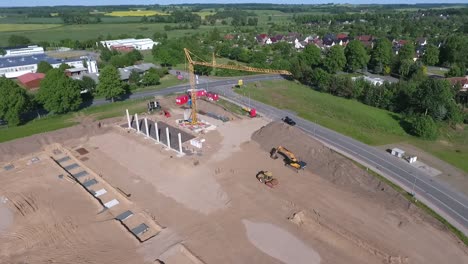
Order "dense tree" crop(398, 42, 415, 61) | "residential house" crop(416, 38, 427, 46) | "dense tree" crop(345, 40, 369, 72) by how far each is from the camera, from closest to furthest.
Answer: "dense tree" crop(345, 40, 369, 72) → "dense tree" crop(398, 42, 415, 61) → "residential house" crop(416, 38, 427, 46)

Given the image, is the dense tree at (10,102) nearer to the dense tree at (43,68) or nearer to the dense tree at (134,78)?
the dense tree at (134,78)

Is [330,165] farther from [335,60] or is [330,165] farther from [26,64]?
[26,64]

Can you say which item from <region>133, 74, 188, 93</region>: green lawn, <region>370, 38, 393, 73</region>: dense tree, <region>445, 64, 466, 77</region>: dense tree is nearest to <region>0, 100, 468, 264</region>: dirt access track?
<region>133, 74, 188, 93</region>: green lawn

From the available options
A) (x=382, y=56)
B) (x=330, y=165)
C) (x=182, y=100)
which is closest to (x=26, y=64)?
(x=182, y=100)

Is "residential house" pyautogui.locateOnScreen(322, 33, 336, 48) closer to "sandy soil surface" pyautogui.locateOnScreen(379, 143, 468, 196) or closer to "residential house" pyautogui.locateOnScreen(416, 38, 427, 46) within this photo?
"residential house" pyautogui.locateOnScreen(416, 38, 427, 46)

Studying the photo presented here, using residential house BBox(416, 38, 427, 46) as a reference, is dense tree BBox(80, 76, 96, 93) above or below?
below

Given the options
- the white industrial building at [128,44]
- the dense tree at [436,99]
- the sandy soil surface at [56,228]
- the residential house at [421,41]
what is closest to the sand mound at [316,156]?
the dense tree at [436,99]

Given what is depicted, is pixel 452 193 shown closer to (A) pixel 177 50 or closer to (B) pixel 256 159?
(B) pixel 256 159

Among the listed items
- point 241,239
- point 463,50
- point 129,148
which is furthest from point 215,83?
point 463,50
